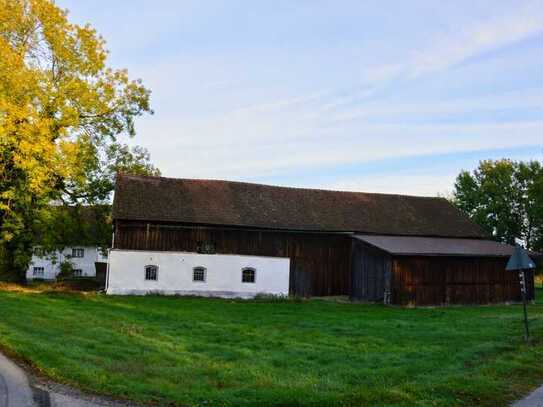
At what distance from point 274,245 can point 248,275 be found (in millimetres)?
2327

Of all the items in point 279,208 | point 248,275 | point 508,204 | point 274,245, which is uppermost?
point 508,204

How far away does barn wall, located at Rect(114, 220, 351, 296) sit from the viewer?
101ft

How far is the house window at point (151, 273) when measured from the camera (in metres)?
30.8

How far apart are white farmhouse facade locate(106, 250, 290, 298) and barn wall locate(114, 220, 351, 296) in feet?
1.45

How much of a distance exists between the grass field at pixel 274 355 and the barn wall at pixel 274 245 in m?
8.88

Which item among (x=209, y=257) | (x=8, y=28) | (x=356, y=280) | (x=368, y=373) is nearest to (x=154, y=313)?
(x=209, y=257)

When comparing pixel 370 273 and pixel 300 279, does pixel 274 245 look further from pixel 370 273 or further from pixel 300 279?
pixel 370 273

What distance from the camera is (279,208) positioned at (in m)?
34.5

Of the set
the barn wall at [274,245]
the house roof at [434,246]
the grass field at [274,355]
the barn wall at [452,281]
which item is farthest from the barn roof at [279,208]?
the grass field at [274,355]

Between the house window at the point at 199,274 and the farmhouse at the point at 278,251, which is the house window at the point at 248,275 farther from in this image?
the house window at the point at 199,274

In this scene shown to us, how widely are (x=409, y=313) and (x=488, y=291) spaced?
912cm

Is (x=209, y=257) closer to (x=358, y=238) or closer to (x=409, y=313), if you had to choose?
(x=358, y=238)

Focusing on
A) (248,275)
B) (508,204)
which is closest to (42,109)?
(248,275)

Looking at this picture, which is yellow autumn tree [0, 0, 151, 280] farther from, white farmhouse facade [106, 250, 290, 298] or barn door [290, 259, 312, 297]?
barn door [290, 259, 312, 297]
